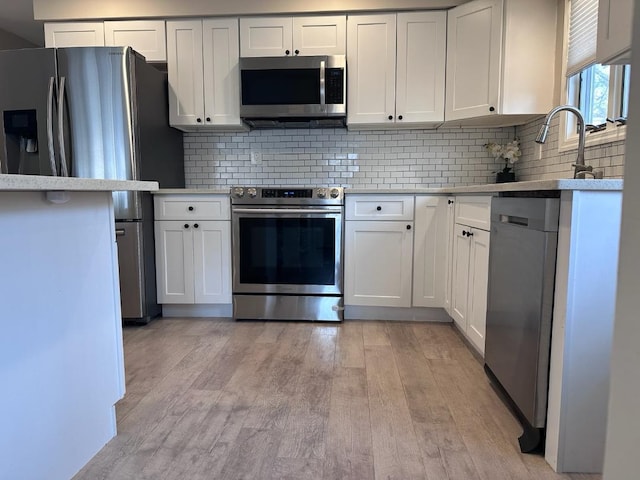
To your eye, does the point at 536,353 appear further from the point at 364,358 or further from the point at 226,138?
the point at 226,138

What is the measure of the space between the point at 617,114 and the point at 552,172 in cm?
69

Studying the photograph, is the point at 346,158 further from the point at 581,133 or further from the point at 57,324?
the point at 57,324

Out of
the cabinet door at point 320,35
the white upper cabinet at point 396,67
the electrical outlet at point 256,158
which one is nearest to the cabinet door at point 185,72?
the electrical outlet at point 256,158

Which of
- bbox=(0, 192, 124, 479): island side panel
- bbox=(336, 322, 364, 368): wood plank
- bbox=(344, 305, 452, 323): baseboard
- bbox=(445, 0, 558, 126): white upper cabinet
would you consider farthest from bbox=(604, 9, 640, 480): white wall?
bbox=(445, 0, 558, 126): white upper cabinet

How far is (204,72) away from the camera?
304 cm

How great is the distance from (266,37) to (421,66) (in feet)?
3.89

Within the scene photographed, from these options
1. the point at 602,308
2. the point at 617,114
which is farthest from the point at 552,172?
the point at 602,308

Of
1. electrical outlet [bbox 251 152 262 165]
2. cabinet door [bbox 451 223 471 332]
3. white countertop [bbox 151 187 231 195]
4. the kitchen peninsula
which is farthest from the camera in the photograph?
electrical outlet [bbox 251 152 262 165]

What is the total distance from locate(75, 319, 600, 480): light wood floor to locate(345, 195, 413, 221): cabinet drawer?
82cm

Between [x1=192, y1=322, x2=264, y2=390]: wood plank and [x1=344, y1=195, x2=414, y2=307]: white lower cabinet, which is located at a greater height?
[x1=344, y1=195, x2=414, y2=307]: white lower cabinet

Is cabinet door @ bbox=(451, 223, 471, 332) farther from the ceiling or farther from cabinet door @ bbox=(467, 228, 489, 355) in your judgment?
the ceiling

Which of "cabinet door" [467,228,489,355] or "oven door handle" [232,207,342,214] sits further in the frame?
"oven door handle" [232,207,342,214]

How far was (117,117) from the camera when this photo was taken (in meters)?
2.60

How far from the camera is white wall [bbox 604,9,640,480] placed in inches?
19.9
